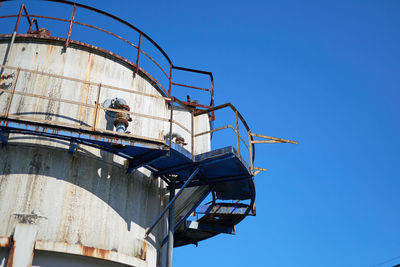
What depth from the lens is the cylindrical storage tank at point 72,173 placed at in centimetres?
838

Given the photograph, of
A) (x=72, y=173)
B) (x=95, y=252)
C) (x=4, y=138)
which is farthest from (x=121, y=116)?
(x=95, y=252)

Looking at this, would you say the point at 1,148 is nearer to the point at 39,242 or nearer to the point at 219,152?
the point at 39,242

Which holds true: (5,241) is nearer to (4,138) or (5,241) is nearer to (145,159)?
(4,138)

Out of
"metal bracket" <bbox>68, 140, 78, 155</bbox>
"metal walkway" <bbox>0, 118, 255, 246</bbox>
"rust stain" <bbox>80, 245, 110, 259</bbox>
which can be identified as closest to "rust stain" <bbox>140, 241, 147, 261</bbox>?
"rust stain" <bbox>80, 245, 110, 259</bbox>

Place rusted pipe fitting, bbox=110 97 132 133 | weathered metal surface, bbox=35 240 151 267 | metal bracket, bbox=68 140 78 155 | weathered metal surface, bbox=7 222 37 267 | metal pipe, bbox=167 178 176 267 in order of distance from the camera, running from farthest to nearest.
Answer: metal pipe, bbox=167 178 176 267 < rusted pipe fitting, bbox=110 97 132 133 < metal bracket, bbox=68 140 78 155 < weathered metal surface, bbox=35 240 151 267 < weathered metal surface, bbox=7 222 37 267

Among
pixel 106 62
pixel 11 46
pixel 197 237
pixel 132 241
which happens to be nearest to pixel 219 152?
pixel 132 241

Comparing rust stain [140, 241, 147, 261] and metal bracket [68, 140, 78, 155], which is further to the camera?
rust stain [140, 241, 147, 261]

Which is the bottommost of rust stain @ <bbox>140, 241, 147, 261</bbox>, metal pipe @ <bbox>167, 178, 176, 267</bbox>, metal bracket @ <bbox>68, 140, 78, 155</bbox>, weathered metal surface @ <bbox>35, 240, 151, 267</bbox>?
weathered metal surface @ <bbox>35, 240, 151, 267</bbox>

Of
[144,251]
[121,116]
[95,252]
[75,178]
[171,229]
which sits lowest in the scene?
[95,252]

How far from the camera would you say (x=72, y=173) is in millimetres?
9188

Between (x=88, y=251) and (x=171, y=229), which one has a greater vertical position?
(x=171, y=229)

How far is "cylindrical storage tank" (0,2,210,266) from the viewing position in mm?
8375

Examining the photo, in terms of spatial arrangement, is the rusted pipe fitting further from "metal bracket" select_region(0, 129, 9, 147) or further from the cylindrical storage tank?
"metal bracket" select_region(0, 129, 9, 147)

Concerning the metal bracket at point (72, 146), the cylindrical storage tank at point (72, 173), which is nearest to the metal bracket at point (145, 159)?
the cylindrical storage tank at point (72, 173)
